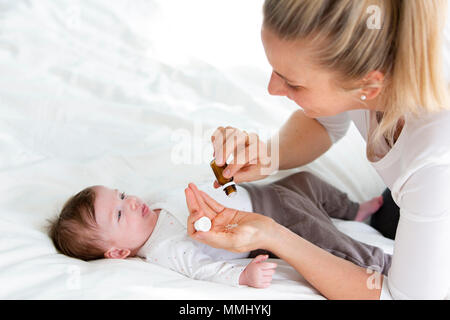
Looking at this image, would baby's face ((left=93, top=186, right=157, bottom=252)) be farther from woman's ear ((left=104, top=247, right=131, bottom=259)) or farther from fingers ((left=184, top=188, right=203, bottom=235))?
fingers ((left=184, top=188, right=203, bottom=235))

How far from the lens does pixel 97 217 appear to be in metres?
1.36

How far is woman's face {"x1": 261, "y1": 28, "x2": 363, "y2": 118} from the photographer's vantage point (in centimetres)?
100

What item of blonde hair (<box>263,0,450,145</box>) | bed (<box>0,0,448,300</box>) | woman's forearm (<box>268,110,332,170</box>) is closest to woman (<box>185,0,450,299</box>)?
blonde hair (<box>263,0,450,145</box>)

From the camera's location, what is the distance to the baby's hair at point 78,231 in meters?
1.32

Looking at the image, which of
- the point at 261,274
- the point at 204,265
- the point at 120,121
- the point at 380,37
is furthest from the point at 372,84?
the point at 120,121

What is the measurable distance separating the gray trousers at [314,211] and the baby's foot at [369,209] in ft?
0.06

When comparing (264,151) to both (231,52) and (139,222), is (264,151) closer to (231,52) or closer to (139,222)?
(139,222)

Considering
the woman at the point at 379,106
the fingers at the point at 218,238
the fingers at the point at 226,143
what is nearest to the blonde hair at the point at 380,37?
the woman at the point at 379,106

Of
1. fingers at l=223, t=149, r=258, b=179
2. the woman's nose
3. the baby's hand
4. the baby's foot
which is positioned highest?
the woman's nose

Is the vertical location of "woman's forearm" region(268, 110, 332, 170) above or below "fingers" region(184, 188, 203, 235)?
above

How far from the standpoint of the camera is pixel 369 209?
5.23 feet

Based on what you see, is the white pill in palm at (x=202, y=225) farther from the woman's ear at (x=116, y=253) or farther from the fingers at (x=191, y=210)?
the woman's ear at (x=116, y=253)

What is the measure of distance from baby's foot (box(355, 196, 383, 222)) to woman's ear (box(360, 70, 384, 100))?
61 centimetres
